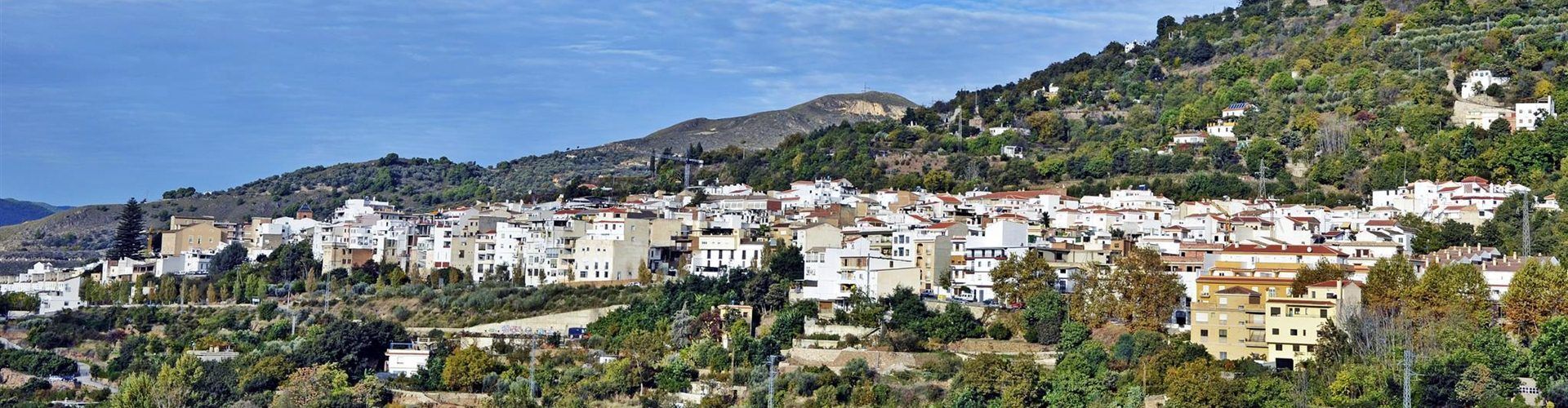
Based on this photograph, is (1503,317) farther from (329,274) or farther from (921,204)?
(329,274)

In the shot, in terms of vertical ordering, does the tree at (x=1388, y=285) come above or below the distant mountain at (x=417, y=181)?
below

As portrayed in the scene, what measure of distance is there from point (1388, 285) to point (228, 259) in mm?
37951

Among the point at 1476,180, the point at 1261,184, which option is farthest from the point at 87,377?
the point at 1476,180

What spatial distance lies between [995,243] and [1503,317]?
11.8 meters

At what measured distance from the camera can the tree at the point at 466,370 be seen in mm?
38125

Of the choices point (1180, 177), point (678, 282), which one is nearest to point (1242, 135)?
point (1180, 177)

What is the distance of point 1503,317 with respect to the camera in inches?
1244

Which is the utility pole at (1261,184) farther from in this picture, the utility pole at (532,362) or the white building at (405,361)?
the white building at (405,361)

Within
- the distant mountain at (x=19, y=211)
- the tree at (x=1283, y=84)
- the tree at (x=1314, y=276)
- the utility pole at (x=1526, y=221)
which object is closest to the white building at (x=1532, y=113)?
the utility pole at (x=1526, y=221)

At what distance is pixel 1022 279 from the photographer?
37.1 meters

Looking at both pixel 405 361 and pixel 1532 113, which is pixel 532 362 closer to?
pixel 405 361

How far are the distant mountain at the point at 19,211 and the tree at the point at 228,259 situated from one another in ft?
267

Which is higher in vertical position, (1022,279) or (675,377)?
(1022,279)

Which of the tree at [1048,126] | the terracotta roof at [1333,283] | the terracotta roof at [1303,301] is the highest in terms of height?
the tree at [1048,126]
